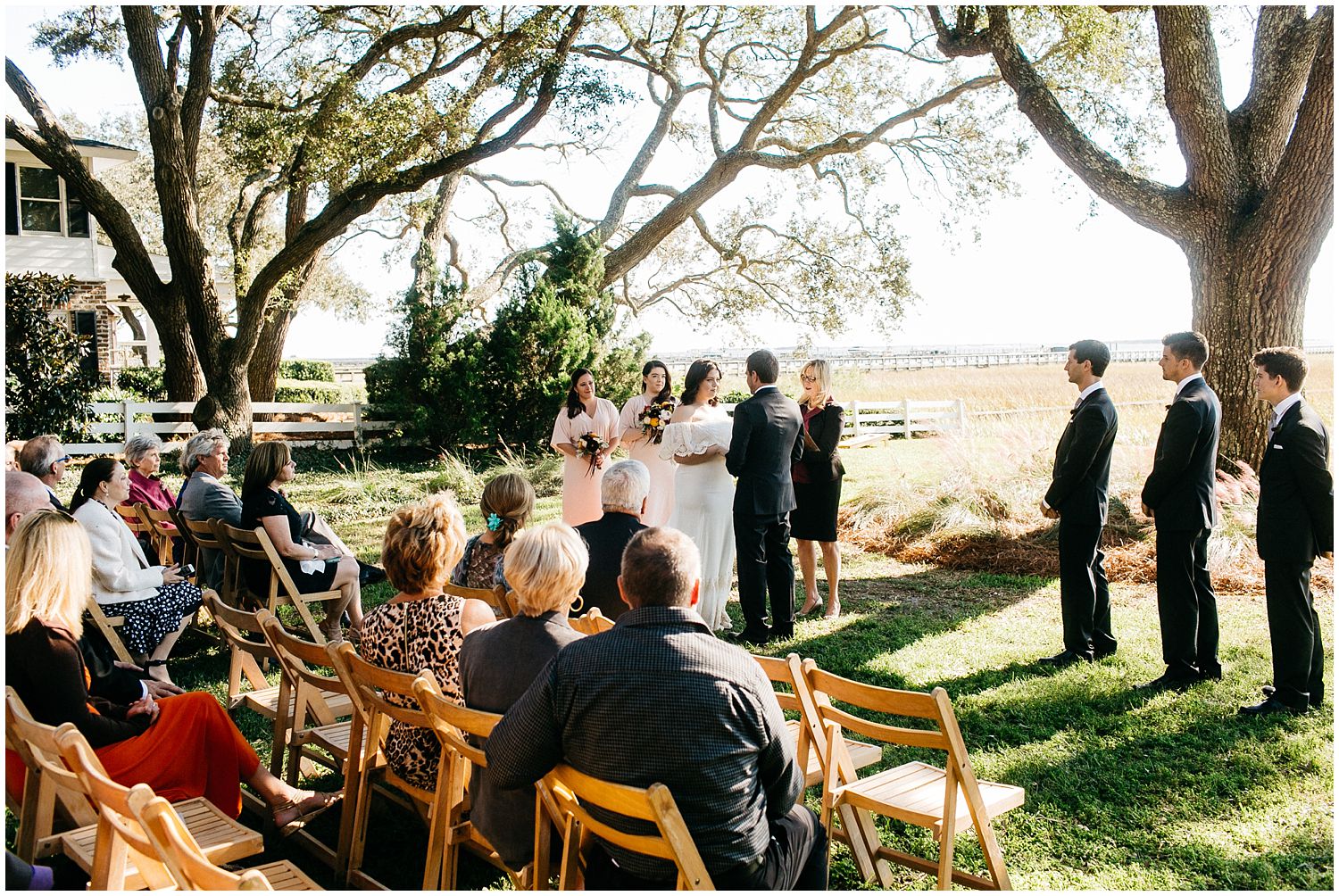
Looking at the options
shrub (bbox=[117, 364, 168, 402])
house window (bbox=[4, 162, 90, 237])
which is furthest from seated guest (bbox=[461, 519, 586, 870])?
house window (bbox=[4, 162, 90, 237])

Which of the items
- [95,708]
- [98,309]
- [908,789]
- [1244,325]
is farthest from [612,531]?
[98,309]

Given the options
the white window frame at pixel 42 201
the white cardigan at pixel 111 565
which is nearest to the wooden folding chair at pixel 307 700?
the white cardigan at pixel 111 565

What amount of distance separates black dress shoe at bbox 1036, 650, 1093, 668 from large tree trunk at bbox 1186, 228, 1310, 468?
435 centimetres

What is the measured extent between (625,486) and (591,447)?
3494 mm

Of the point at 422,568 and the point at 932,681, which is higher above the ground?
the point at 422,568

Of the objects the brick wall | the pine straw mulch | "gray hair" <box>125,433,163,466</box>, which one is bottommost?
the pine straw mulch

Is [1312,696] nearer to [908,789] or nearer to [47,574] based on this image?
[908,789]

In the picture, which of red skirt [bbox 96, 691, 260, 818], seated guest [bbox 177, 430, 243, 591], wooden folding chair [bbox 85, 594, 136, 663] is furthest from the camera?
seated guest [bbox 177, 430, 243, 591]

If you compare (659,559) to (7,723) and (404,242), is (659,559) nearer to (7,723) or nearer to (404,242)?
(7,723)

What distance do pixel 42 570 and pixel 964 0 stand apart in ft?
34.3

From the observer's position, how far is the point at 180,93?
693 inches

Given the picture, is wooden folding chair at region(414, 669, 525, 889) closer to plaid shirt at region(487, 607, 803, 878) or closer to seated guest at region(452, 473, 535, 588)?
plaid shirt at region(487, 607, 803, 878)

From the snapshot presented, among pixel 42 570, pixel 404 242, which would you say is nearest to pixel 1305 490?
pixel 42 570

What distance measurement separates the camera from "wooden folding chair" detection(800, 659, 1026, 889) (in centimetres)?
301
